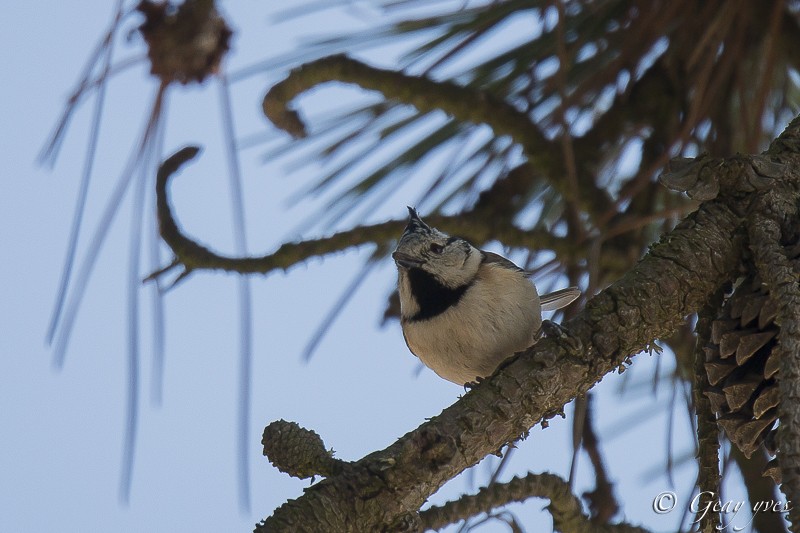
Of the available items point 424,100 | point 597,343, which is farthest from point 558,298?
point 597,343

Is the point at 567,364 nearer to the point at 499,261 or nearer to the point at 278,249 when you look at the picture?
the point at 278,249

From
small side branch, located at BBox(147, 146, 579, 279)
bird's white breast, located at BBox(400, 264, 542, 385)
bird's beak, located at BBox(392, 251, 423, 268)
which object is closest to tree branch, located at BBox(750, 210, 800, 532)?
small side branch, located at BBox(147, 146, 579, 279)

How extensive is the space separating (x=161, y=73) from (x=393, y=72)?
0.51m

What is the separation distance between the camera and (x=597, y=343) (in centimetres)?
113

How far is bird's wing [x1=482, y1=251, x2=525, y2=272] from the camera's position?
198cm

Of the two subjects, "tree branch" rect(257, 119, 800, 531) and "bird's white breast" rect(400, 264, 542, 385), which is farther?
"bird's white breast" rect(400, 264, 542, 385)

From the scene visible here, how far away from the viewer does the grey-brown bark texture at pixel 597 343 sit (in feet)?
3.21

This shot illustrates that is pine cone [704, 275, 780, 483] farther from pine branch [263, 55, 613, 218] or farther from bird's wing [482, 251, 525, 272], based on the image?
bird's wing [482, 251, 525, 272]

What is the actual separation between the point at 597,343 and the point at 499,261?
931 mm

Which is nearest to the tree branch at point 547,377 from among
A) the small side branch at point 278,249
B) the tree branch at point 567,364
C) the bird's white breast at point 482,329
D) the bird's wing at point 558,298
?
the tree branch at point 567,364

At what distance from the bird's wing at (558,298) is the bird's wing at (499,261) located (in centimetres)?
9

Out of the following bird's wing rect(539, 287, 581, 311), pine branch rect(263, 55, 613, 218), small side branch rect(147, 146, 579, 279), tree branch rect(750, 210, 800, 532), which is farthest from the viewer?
bird's wing rect(539, 287, 581, 311)

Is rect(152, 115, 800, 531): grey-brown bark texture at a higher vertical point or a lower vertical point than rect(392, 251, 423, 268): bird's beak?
lower

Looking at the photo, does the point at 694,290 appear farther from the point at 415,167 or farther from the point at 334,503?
the point at 415,167
